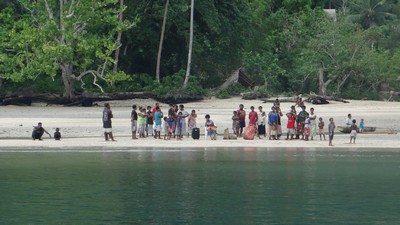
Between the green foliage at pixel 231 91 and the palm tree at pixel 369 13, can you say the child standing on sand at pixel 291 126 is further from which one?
the palm tree at pixel 369 13

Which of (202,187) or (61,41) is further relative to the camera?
(61,41)

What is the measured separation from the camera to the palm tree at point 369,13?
79938 mm

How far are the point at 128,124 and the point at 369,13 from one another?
41.8 meters

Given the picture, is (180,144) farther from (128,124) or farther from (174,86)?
(174,86)

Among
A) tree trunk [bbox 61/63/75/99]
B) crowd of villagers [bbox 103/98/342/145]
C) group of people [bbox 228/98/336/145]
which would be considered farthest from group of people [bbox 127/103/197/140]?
tree trunk [bbox 61/63/75/99]

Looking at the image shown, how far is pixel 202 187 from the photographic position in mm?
27641

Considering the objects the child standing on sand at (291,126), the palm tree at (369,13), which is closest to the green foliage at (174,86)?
the child standing on sand at (291,126)

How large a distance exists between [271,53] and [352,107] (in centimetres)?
1406

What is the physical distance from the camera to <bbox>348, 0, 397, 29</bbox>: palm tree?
262 feet

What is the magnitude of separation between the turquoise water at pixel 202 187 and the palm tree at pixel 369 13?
146 ft

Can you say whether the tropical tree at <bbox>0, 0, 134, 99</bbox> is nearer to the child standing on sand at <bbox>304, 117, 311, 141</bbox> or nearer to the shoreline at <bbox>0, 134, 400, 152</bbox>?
the shoreline at <bbox>0, 134, 400, 152</bbox>

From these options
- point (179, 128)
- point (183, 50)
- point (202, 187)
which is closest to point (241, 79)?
point (183, 50)

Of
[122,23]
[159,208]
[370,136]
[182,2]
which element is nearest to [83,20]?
[122,23]

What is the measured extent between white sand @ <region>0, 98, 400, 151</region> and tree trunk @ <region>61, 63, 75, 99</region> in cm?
148
